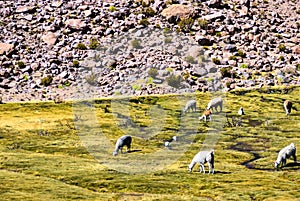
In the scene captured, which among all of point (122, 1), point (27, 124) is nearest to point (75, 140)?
point (27, 124)

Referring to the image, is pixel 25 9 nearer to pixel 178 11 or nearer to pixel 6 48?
pixel 6 48

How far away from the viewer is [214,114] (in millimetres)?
63750

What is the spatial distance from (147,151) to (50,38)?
36523mm

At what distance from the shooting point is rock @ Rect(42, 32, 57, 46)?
8118 cm

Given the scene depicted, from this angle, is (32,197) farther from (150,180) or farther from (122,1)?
(122,1)

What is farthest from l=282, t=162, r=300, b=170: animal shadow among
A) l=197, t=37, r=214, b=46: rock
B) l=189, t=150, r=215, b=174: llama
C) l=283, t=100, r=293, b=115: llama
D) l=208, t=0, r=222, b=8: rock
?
l=208, t=0, r=222, b=8: rock

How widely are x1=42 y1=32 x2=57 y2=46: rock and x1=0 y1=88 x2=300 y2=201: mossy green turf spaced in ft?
56.3

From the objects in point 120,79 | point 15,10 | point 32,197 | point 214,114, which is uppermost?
point 15,10

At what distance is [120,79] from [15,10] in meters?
25.2

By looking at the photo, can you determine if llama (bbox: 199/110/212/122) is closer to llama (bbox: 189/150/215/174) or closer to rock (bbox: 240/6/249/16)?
llama (bbox: 189/150/215/174)

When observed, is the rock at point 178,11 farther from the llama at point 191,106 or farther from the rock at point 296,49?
the llama at point 191,106

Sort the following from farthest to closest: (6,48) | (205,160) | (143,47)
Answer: (143,47)
(6,48)
(205,160)

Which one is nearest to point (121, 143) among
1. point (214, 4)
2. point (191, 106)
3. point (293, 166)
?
point (293, 166)

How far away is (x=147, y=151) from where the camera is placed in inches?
2028
